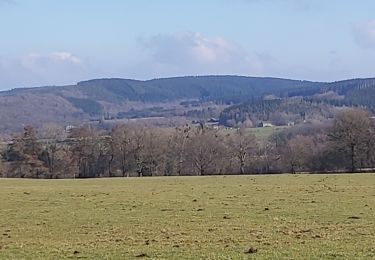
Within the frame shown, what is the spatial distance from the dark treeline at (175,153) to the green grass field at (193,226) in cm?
5129

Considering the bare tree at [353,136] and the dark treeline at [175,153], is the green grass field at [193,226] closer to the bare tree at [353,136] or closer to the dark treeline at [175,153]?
the bare tree at [353,136]

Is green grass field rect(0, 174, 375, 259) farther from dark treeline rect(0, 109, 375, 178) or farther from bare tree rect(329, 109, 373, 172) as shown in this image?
dark treeline rect(0, 109, 375, 178)

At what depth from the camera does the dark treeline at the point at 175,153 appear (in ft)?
291

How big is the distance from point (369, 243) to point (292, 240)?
225cm

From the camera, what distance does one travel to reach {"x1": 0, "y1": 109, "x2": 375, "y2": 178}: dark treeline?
291 ft

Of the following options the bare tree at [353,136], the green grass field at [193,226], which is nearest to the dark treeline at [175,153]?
the bare tree at [353,136]

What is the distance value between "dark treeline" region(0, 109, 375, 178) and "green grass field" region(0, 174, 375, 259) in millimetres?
51288

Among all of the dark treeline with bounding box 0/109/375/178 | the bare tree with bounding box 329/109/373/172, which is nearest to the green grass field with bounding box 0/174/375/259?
the bare tree with bounding box 329/109/373/172

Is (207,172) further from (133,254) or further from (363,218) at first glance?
(133,254)

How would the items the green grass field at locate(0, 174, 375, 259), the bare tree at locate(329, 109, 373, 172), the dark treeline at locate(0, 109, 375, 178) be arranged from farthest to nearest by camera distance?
1. the dark treeline at locate(0, 109, 375, 178)
2. the bare tree at locate(329, 109, 373, 172)
3. the green grass field at locate(0, 174, 375, 259)

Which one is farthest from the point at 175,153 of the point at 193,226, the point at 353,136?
the point at 193,226

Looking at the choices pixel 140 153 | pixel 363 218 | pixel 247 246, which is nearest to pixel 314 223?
pixel 363 218

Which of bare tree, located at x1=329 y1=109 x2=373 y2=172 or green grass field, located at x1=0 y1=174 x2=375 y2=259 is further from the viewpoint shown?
bare tree, located at x1=329 y1=109 x2=373 y2=172

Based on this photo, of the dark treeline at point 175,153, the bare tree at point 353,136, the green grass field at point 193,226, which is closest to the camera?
the green grass field at point 193,226
